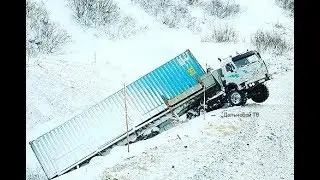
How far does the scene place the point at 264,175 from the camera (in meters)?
6.29

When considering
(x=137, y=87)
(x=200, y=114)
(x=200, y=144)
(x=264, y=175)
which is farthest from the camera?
(x=200, y=114)

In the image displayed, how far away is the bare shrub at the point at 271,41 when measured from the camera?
713cm

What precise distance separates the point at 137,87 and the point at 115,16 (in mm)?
1331

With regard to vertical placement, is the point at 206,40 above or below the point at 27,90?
below

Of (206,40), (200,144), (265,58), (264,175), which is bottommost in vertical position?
(264,175)

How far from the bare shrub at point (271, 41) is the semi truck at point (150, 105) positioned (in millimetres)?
261

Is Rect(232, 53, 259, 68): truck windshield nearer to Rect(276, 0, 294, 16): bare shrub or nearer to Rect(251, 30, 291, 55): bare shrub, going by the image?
Rect(251, 30, 291, 55): bare shrub

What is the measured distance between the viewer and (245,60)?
7.86 metres

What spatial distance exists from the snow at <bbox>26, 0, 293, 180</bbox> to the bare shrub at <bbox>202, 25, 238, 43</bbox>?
90 millimetres

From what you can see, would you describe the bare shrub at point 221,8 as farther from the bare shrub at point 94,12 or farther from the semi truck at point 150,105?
the bare shrub at point 94,12

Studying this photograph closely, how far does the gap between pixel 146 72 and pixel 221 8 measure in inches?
66.7

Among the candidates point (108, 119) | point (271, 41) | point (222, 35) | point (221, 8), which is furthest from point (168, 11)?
point (108, 119)
